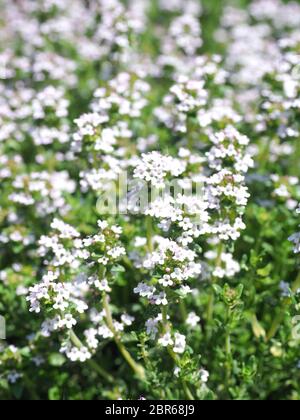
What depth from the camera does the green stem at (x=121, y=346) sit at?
14.2ft

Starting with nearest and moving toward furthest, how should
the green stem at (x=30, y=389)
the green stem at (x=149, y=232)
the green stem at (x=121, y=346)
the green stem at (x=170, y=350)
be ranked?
1. the green stem at (x=170, y=350)
2. the green stem at (x=121, y=346)
3. the green stem at (x=149, y=232)
4. the green stem at (x=30, y=389)

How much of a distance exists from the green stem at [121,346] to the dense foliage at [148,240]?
0.01 metres

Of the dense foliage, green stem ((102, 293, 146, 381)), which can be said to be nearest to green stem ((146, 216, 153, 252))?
the dense foliage

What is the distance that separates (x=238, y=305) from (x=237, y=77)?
13.8 feet

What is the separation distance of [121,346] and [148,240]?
32.9 inches

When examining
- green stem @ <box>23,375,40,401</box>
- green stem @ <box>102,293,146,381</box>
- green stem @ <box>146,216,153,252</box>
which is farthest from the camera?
green stem @ <box>23,375,40,401</box>

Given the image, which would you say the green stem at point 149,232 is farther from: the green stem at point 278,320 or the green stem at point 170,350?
the green stem at point 278,320

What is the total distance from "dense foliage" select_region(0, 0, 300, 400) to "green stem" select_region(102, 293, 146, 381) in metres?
0.01

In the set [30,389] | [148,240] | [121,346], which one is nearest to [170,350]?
[121,346]

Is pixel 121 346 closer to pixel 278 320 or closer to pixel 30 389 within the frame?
pixel 30 389

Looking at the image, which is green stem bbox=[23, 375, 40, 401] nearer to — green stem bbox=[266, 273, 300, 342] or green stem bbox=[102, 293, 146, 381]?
green stem bbox=[102, 293, 146, 381]

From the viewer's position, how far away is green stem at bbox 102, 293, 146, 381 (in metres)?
4.33

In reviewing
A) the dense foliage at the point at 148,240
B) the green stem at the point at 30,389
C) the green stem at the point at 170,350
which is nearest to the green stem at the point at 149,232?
the dense foliage at the point at 148,240
